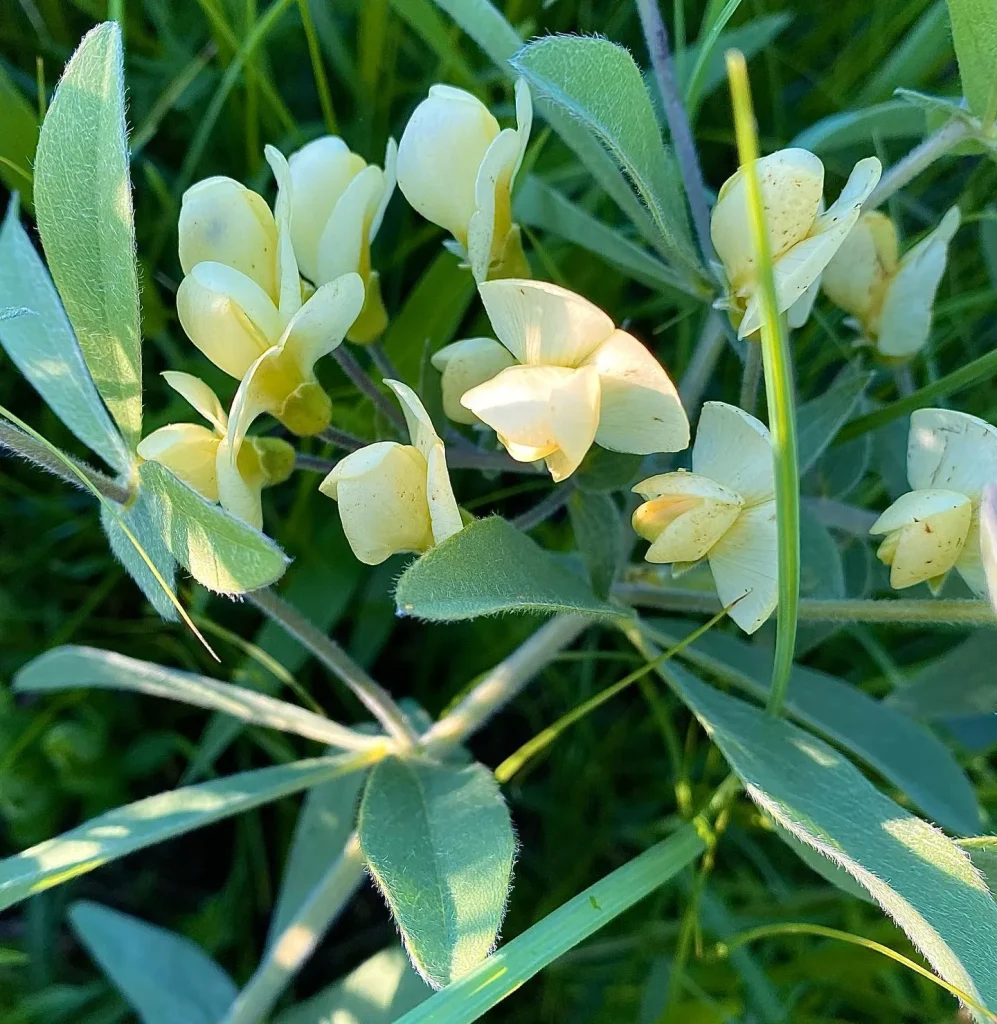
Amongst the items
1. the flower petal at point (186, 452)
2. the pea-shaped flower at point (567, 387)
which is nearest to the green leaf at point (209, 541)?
the flower petal at point (186, 452)

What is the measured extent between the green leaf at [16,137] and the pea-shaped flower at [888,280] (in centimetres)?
61

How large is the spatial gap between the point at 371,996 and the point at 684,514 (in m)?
0.54

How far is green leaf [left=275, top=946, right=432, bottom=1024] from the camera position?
2.59 ft

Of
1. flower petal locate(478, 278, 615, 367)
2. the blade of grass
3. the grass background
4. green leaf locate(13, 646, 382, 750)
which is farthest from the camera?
the grass background

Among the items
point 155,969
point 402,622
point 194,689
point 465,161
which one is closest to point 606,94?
point 465,161

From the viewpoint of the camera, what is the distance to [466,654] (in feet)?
3.51

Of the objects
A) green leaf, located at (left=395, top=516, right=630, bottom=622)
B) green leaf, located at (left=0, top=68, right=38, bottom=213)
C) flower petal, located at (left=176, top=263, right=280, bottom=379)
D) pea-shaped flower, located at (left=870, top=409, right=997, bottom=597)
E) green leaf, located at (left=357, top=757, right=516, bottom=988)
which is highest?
green leaf, located at (left=0, top=68, right=38, bottom=213)

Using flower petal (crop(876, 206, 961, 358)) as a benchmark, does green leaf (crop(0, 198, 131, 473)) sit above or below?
above

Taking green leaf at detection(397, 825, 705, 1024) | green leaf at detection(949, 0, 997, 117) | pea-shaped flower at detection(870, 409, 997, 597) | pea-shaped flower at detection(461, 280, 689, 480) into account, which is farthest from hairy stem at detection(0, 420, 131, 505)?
green leaf at detection(949, 0, 997, 117)

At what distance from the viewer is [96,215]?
58cm

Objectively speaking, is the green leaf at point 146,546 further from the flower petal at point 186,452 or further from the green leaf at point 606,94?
the green leaf at point 606,94

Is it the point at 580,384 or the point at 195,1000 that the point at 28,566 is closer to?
the point at 195,1000

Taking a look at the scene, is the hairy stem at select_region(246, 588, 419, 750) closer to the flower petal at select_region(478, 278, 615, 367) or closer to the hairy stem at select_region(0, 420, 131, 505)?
the hairy stem at select_region(0, 420, 131, 505)

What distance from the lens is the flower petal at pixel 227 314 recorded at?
53 centimetres
